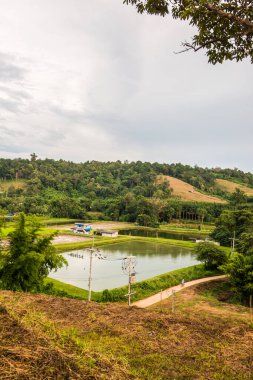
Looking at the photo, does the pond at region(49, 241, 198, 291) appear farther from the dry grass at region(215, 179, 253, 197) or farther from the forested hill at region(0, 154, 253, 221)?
the dry grass at region(215, 179, 253, 197)

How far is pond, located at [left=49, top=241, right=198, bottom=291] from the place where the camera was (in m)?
23.7

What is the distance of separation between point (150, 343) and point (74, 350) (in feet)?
5.84

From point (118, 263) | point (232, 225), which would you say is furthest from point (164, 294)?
point (232, 225)

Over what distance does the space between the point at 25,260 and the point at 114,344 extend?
10317 mm

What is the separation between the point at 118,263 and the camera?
99.0 feet

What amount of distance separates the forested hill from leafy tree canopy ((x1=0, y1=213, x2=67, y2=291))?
57594 mm

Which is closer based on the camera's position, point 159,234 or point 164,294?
point 164,294

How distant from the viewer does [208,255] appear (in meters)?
27.3

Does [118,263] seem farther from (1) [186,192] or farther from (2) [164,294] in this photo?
(1) [186,192]

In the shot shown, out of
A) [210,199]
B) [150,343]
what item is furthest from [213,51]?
[210,199]

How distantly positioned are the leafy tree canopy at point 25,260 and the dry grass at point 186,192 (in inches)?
3543

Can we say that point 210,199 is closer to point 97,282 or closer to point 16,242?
point 97,282

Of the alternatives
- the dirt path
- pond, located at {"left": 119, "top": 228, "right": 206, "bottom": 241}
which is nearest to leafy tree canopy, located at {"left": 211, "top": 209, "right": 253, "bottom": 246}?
pond, located at {"left": 119, "top": 228, "right": 206, "bottom": 241}

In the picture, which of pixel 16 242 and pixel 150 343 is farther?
pixel 16 242
